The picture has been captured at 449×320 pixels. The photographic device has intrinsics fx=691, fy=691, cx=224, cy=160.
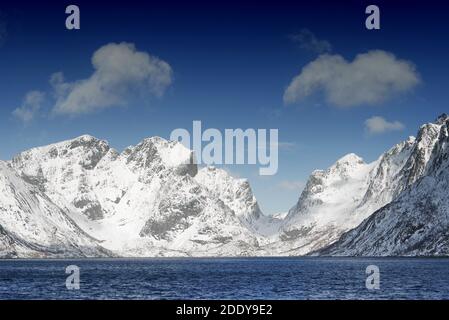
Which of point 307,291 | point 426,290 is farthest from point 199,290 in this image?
point 426,290
